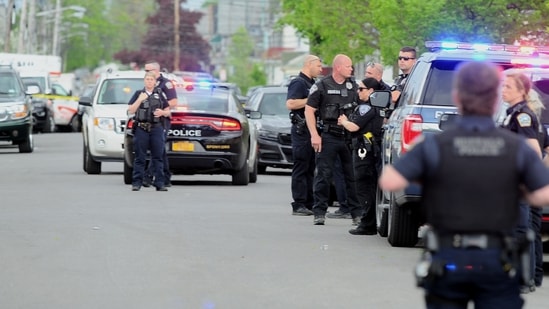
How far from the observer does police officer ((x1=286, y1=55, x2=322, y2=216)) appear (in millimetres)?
16766

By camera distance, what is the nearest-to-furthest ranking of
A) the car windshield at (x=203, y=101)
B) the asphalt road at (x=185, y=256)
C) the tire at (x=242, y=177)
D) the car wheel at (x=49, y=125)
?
the asphalt road at (x=185, y=256) → the car windshield at (x=203, y=101) → the tire at (x=242, y=177) → the car wheel at (x=49, y=125)

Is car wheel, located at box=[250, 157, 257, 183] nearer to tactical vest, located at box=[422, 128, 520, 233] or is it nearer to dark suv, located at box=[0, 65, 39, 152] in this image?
dark suv, located at box=[0, 65, 39, 152]

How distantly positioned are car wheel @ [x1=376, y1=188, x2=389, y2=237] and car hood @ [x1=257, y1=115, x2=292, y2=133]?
34.4 feet

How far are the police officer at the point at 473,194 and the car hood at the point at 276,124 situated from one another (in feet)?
63.1

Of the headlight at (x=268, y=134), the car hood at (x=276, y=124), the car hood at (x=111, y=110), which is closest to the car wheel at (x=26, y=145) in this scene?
the car hood at (x=276, y=124)

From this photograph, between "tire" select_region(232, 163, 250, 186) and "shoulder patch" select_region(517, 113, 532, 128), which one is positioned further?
"tire" select_region(232, 163, 250, 186)

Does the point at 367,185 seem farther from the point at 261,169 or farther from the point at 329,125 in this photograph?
the point at 261,169

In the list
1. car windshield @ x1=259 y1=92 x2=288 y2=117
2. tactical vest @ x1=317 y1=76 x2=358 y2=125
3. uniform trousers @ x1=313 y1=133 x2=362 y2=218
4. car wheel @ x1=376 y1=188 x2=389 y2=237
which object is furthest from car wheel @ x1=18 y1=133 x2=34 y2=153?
car wheel @ x1=376 y1=188 x2=389 y2=237

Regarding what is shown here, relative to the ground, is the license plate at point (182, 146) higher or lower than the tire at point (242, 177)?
higher

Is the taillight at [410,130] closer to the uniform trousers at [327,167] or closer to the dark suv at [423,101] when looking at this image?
the dark suv at [423,101]

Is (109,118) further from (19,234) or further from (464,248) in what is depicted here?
(464,248)

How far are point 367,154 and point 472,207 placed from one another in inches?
346

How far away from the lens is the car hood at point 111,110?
2425 cm

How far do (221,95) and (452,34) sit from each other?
795cm
